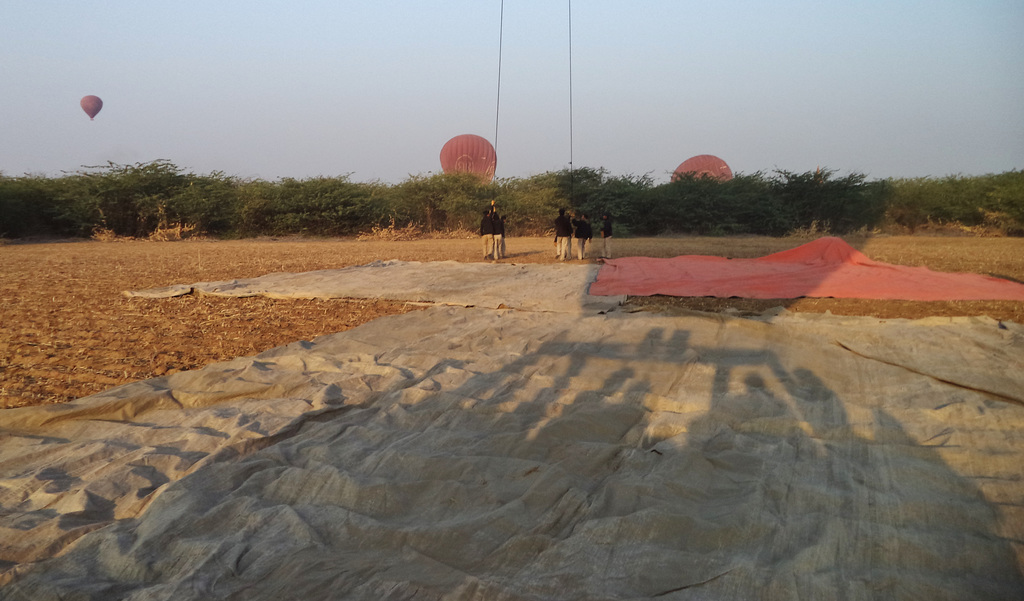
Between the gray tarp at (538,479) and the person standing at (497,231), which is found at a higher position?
the person standing at (497,231)

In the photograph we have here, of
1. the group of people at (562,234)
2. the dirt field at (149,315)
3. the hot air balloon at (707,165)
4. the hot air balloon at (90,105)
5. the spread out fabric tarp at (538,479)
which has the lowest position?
the spread out fabric tarp at (538,479)

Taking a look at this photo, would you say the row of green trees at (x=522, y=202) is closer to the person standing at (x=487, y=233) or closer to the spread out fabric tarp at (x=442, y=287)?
the person standing at (x=487, y=233)

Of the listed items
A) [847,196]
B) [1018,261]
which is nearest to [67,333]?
[1018,261]

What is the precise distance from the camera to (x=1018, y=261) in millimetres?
10227

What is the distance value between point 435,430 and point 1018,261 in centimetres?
1131

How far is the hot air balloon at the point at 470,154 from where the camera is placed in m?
32.4

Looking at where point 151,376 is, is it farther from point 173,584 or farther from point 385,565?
point 385,565

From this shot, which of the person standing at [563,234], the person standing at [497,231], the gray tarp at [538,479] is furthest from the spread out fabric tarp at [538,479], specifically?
the person standing at [497,231]

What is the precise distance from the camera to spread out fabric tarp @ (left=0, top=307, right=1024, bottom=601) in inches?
70.7

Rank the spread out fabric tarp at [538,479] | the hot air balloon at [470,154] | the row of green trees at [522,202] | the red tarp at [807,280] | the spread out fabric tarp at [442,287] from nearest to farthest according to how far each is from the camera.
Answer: the spread out fabric tarp at [538,479], the spread out fabric tarp at [442,287], the red tarp at [807,280], the row of green trees at [522,202], the hot air balloon at [470,154]

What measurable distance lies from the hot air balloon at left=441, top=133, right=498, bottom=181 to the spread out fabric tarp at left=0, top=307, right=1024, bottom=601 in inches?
1152

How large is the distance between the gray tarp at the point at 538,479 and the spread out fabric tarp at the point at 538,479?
0.03 ft

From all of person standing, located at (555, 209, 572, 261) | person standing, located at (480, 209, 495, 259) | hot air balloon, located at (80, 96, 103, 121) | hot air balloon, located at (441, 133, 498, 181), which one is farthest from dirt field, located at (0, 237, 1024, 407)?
hot air balloon, located at (441, 133, 498, 181)

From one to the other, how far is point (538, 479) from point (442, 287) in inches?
201
